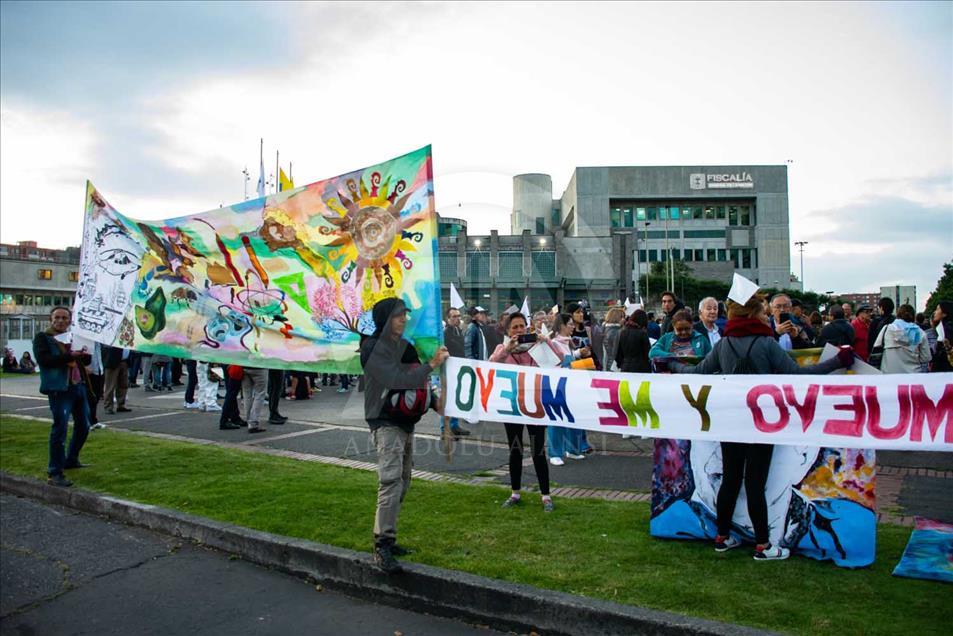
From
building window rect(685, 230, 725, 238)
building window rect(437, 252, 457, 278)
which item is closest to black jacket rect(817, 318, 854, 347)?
building window rect(437, 252, 457, 278)

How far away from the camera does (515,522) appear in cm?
632

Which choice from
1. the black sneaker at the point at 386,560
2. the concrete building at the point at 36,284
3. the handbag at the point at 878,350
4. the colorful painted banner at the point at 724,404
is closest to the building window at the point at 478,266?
the concrete building at the point at 36,284

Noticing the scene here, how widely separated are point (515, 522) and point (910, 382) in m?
3.30

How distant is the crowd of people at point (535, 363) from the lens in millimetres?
5281

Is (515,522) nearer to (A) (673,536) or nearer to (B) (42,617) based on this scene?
(A) (673,536)

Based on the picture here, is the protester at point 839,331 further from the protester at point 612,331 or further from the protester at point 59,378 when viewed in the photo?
the protester at point 59,378

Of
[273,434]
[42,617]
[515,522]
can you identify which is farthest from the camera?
[273,434]

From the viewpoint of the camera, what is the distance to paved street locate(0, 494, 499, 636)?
15.5 ft

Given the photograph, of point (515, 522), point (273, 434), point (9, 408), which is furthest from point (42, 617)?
point (9, 408)

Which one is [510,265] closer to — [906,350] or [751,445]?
[906,350]

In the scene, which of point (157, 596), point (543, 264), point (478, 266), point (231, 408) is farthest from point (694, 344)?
point (478, 266)

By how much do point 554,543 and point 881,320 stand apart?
37.4ft

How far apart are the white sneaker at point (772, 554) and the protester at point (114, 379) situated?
13.0 metres

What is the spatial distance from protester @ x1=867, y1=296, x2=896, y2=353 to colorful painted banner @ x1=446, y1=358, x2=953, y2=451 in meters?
9.58
